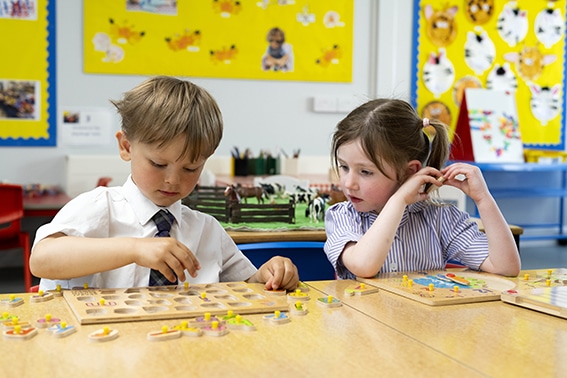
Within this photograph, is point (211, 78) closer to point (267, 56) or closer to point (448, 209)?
point (267, 56)

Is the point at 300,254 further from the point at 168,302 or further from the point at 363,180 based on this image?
the point at 168,302

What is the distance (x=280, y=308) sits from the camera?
106 centimetres

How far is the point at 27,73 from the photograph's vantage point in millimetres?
4090

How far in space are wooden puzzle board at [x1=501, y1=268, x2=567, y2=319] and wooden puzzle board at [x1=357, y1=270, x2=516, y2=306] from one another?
0.10 feet

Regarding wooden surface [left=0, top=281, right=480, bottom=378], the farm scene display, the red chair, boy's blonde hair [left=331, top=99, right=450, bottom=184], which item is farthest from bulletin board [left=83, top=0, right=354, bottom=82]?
wooden surface [left=0, top=281, right=480, bottom=378]

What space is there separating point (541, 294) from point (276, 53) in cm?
361

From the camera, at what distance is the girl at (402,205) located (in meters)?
1.46

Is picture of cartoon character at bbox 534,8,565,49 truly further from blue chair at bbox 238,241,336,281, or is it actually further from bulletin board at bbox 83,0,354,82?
blue chair at bbox 238,241,336,281

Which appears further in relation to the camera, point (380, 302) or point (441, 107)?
point (441, 107)

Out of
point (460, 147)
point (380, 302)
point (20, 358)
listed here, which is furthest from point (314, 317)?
point (460, 147)

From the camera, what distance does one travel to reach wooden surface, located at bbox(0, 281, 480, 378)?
763mm

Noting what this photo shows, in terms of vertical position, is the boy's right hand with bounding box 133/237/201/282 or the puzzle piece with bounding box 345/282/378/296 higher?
the boy's right hand with bounding box 133/237/201/282

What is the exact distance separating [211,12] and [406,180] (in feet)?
10.2

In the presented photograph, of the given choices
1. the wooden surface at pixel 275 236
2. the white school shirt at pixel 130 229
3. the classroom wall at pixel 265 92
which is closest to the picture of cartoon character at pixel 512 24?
the classroom wall at pixel 265 92
